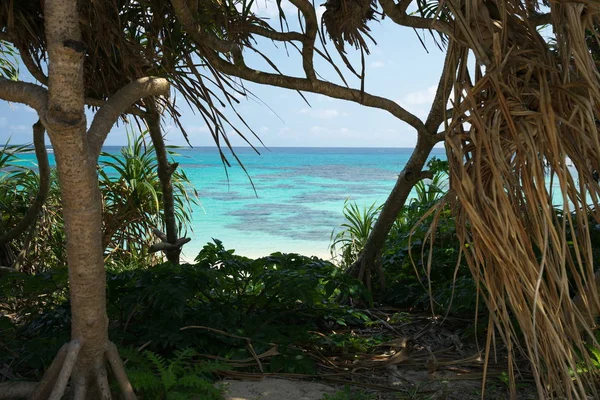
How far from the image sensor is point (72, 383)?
6.45ft

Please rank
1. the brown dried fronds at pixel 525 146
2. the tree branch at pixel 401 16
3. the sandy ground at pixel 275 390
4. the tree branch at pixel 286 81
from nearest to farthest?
the brown dried fronds at pixel 525 146
the sandy ground at pixel 275 390
the tree branch at pixel 286 81
the tree branch at pixel 401 16

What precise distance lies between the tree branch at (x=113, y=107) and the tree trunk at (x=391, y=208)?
5.38 ft

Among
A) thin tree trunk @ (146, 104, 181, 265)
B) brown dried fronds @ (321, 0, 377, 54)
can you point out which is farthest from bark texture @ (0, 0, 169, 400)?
thin tree trunk @ (146, 104, 181, 265)

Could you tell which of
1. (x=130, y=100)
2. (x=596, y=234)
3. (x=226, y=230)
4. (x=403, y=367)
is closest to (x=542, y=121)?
(x=130, y=100)

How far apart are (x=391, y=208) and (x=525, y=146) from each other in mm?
2110

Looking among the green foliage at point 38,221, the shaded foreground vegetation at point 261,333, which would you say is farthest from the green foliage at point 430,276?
the green foliage at point 38,221

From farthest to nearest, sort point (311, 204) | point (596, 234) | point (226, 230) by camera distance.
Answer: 1. point (311, 204)
2. point (226, 230)
3. point (596, 234)

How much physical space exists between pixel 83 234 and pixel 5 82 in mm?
518

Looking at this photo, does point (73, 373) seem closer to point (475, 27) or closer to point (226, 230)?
point (475, 27)

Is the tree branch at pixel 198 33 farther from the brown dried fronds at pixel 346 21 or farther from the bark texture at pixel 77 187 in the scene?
the brown dried fronds at pixel 346 21

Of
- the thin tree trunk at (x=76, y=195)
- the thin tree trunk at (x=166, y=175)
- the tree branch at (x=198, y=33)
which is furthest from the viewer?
the thin tree trunk at (x=166, y=175)

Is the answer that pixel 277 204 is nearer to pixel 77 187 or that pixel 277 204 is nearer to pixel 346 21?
pixel 346 21

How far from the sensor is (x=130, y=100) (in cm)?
204

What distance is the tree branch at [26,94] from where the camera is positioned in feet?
5.96
